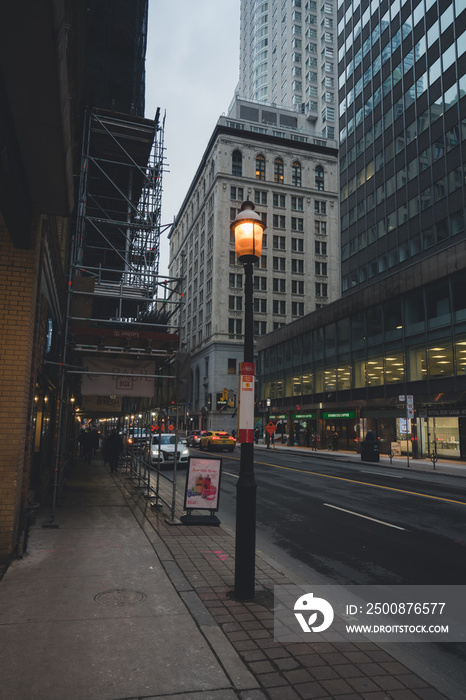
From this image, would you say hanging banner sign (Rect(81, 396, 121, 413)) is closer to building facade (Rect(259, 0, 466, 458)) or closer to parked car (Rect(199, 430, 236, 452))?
building facade (Rect(259, 0, 466, 458))

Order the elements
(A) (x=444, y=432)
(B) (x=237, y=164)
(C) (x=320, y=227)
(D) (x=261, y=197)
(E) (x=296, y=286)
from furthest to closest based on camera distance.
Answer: (C) (x=320, y=227)
(D) (x=261, y=197)
(E) (x=296, y=286)
(B) (x=237, y=164)
(A) (x=444, y=432)

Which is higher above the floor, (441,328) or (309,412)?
(441,328)

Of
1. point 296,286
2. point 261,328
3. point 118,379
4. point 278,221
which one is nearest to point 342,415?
point 118,379

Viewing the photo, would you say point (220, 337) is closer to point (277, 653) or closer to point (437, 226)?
point (437, 226)

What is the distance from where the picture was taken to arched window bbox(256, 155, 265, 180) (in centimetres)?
7294

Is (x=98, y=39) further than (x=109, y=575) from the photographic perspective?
Yes

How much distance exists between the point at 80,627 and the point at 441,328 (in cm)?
2829

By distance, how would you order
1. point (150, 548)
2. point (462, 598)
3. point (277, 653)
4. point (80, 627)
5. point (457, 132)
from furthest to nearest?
point (457, 132)
point (150, 548)
point (462, 598)
point (80, 627)
point (277, 653)

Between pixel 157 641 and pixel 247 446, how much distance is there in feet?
7.30

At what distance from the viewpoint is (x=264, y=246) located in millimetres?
71500

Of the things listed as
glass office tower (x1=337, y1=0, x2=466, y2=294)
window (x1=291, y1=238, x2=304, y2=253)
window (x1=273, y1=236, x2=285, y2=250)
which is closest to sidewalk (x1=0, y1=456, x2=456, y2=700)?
glass office tower (x1=337, y1=0, x2=466, y2=294)

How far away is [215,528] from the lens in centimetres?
930

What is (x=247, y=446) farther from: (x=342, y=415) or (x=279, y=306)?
(x=279, y=306)

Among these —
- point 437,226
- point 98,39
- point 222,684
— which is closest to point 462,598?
point 222,684
